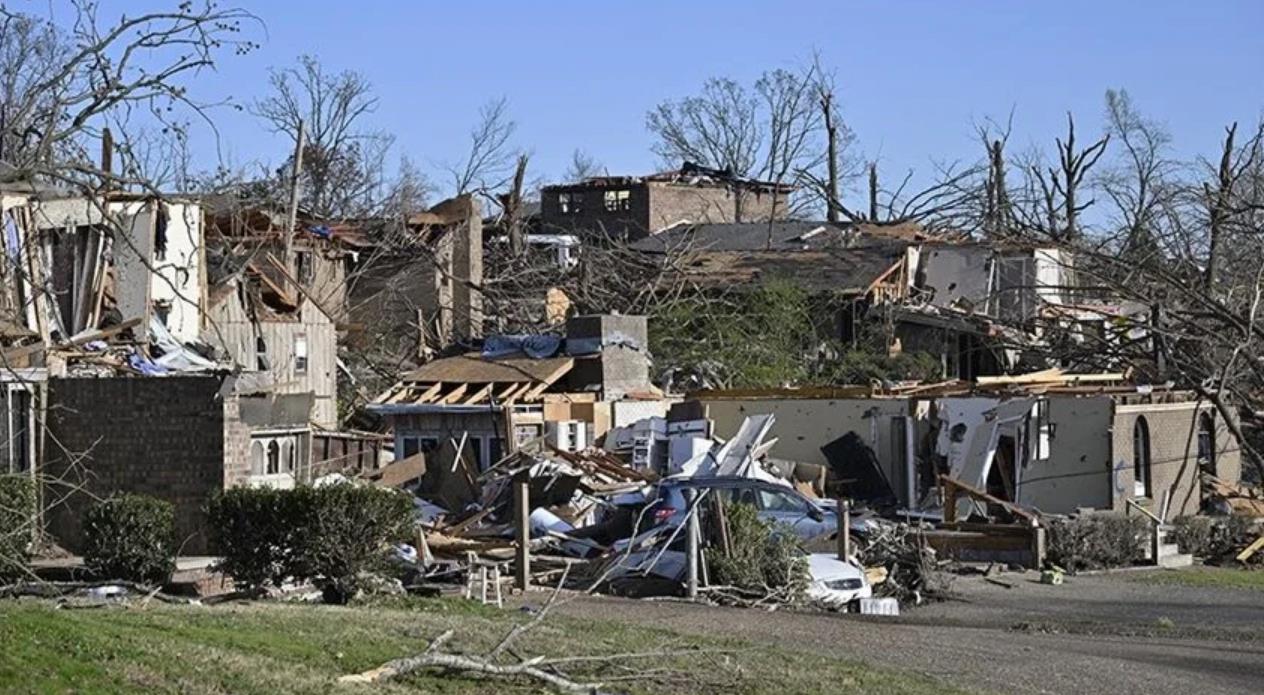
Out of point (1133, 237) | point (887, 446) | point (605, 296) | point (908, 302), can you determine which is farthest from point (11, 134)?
point (908, 302)

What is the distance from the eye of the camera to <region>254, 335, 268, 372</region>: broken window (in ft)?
138

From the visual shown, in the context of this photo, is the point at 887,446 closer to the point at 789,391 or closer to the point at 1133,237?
the point at 789,391

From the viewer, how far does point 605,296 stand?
50.3 metres

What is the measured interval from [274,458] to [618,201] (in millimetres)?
36791

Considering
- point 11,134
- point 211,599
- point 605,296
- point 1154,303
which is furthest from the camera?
point 605,296

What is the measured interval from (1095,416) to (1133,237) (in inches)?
842

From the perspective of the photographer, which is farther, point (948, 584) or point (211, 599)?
point (948, 584)

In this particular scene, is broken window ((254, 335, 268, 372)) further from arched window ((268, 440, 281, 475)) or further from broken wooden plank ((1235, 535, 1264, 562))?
broken wooden plank ((1235, 535, 1264, 562))

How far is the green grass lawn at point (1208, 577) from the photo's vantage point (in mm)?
30375

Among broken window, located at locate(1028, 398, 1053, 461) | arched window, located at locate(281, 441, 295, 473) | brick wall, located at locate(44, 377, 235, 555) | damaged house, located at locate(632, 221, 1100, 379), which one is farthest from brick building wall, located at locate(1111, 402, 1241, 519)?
brick wall, located at locate(44, 377, 235, 555)

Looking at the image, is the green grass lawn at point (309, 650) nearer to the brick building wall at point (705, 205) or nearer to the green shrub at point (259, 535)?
the green shrub at point (259, 535)

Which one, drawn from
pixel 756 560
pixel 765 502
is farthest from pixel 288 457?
pixel 756 560

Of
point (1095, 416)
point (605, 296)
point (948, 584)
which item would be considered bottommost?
point (948, 584)

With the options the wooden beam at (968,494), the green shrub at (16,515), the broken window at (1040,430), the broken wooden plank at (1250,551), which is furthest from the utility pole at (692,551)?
the broken wooden plank at (1250,551)
